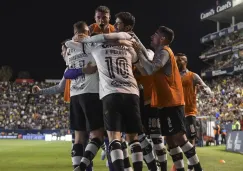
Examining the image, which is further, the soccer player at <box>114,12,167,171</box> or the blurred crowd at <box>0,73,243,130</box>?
the blurred crowd at <box>0,73,243,130</box>

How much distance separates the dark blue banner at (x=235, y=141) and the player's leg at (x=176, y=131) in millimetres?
11331

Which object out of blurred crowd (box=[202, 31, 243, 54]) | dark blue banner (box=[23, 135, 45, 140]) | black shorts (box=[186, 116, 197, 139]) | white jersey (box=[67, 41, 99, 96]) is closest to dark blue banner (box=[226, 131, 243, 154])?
black shorts (box=[186, 116, 197, 139])

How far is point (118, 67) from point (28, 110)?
4957 cm

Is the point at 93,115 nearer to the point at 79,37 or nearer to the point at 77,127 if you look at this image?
the point at 77,127

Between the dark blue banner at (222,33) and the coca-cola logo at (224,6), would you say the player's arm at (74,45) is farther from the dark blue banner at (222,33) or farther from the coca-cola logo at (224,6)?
the coca-cola logo at (224,6)

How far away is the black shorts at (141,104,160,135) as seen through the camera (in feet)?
24.9

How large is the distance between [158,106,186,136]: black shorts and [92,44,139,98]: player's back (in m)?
1.20

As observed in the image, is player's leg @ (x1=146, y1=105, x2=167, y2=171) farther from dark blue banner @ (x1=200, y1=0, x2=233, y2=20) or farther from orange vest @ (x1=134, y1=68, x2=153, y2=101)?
dark blue banner @ (x1=200, y1=0, x2=233, y2=20)

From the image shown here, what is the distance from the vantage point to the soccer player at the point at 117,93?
5.86m

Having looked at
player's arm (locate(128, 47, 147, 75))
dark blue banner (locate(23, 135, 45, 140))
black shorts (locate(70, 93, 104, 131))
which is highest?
player's arm (locate(128, 47, 147, 75))

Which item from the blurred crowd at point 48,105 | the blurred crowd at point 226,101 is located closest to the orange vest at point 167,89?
the blurred crowd at point 226,101

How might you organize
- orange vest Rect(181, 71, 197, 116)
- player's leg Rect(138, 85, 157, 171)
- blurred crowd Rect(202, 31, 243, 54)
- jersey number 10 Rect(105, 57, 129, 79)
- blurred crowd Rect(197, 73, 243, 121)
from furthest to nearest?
blurred crowd Rect(202, 31, 243, 54)
blurred crowd Rect(197, 73, 243, 121)
orange vest Rect(181, 71, 197, 116)
player's leg Rect(138, 85, 157, 171)
jersey number 10 Rect(105, 57, 129, 79)

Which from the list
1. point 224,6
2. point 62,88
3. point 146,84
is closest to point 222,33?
point 224,6

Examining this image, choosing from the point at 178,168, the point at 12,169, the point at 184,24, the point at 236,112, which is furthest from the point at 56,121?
the point at 178,168
